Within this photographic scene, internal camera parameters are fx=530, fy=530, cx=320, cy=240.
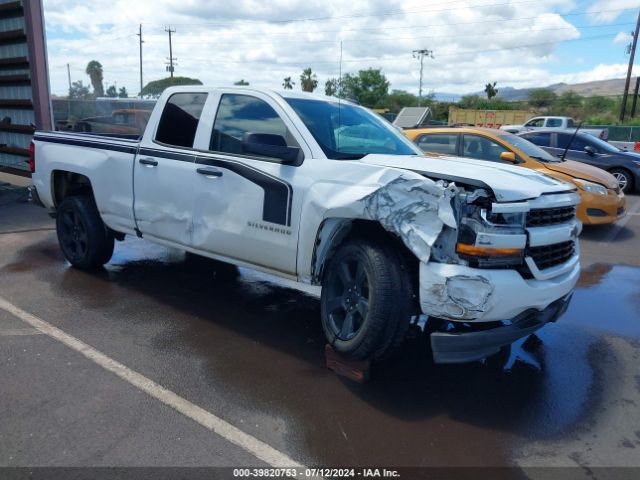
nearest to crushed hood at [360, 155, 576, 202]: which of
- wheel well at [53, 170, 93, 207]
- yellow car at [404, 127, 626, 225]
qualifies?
wheel well at [53, 170, 93, 207]

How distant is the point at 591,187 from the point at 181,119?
6.64 m

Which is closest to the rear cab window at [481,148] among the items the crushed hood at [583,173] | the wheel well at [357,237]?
the crushed hood at [583,173]

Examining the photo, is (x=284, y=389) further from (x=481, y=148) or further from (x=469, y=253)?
(x=481, y=148)

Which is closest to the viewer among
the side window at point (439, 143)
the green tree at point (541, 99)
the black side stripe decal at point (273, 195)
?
the black side stripe decal at point (273, 195)

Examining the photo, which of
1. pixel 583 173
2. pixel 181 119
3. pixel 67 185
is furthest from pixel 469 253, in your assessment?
pixel 583 173

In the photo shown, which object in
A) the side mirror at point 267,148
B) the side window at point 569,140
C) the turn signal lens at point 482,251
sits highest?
the side mirror at point 267,148

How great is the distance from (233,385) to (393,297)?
4.14ft

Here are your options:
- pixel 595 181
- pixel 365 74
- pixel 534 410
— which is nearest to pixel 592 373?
pixel 534 410

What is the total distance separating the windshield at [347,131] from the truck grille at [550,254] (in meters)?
1.46

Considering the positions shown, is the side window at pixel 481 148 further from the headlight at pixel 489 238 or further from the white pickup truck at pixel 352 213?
the headlight at pixel 489 238

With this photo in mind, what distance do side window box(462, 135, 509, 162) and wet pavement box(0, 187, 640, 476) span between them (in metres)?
3.92

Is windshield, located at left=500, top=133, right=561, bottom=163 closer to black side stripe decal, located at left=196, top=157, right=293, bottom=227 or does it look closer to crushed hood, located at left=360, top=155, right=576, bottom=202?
crushed hood, located at left=360, top=155, right=576, bottom=202

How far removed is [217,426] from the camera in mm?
3141

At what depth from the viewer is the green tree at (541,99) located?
70875mm
